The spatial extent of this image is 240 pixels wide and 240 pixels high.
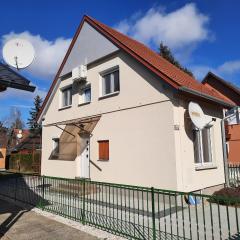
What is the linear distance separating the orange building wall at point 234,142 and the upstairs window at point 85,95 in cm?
1099

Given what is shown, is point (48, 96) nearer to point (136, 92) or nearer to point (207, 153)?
point (136, 92)

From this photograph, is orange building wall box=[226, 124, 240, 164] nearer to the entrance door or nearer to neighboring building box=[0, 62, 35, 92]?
the entrance door

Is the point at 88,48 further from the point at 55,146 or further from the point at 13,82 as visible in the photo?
the point at 13,82

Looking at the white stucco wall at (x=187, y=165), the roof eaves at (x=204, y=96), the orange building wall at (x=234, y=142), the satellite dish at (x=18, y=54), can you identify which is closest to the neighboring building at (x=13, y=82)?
the satellite dish at (x=18, y=54)

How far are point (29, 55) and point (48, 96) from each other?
10004mm

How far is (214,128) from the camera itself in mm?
12109

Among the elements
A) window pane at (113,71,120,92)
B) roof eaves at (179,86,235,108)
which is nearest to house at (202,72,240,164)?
roof eaves at (179,86,235,108)

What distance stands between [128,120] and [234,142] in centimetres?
1154

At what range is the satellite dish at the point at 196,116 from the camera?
32.5 ft

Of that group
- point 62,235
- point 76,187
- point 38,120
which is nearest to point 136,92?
point 76,187

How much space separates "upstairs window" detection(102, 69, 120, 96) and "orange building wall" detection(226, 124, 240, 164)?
1086 cm

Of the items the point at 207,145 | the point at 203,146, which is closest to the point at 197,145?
the point at 203,146

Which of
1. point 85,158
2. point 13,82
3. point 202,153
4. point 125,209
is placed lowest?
point 125,209

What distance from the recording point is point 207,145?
38.3 ft
